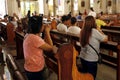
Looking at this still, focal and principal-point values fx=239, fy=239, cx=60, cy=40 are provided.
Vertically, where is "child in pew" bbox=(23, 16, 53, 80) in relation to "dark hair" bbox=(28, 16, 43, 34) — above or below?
below

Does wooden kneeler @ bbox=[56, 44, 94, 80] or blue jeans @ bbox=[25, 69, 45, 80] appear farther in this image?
blue jeans @ bbox=[25, 69, 45, 80]

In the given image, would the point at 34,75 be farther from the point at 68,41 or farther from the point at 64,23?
the point at 64,23

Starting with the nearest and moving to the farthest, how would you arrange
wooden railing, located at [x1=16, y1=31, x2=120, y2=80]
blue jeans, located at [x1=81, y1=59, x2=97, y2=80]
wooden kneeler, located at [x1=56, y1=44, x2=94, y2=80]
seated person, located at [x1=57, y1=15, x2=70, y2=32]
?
wooden kneeler, located at [x1=56, y1=44, x2=94, y2=80]
wooden railing, located at [x1=16, y1=31, x2=120, y2=80]
blue jeans, located at [x1=81, y1=59, x2=97, y2=80]
seated person, located at [x1=57, y1=15, x2=70, y2=32]

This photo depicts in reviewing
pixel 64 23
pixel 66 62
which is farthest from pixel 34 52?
pixel 64 23

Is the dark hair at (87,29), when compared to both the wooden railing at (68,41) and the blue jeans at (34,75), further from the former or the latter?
the blue jeans at (34,75)

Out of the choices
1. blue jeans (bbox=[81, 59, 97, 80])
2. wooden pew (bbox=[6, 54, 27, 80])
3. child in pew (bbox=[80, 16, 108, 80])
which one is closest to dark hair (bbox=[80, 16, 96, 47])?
child in pew (bbox=[80, 16, 108, 80])

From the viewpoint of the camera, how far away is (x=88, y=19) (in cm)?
383

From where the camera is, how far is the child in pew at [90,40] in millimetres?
3818

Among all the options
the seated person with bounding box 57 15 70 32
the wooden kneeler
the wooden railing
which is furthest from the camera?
the seated person with bounding box 57 15 70 32

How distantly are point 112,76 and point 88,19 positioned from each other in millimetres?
1880

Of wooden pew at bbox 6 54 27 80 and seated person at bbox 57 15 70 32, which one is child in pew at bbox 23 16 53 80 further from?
seated person at bbox 57 15 70 32

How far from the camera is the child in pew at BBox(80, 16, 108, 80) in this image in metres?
3.82

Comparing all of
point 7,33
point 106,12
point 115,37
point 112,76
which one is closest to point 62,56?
point 112,76

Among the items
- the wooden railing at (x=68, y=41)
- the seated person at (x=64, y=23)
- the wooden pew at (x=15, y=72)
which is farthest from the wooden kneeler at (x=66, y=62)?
the seated person at (x=64, y=23)
